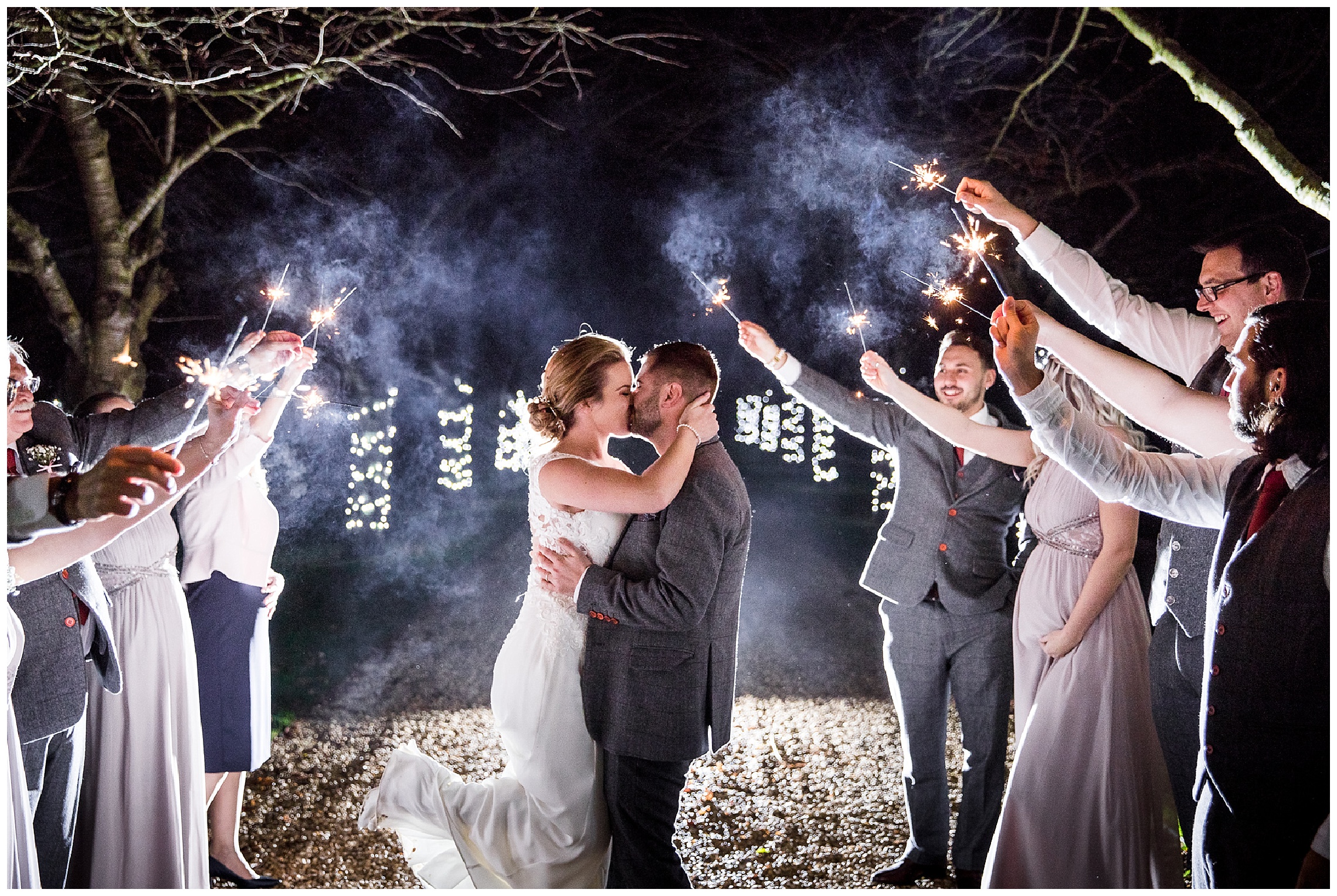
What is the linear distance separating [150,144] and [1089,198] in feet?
16.7

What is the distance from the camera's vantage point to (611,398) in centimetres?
323

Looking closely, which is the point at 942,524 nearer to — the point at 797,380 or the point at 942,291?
the point at 797,380

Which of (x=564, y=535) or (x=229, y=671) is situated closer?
(x=564, y=535)

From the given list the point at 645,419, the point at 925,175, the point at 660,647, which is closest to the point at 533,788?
the point at 660,647

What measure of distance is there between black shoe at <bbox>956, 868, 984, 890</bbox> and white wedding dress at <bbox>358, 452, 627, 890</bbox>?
1.47 metres

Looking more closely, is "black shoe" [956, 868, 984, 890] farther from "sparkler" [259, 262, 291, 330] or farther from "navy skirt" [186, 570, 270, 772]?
"sparkler" [259, 262, 291, 330]

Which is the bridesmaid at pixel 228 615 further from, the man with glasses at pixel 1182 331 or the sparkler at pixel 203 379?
the man with glasses at pixel 1182 331

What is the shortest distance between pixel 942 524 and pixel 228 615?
2812 mm

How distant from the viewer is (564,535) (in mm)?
3152

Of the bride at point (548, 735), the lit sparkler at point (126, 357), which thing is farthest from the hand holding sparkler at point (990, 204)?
the lit sparkler at point (126, 357)

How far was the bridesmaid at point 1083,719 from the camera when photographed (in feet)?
10.8

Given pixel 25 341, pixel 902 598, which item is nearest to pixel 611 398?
pixel 902 598

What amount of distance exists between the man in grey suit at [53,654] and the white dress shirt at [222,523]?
1.74 feet

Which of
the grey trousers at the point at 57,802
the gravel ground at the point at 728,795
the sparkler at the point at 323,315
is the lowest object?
the gravel ground at the point at 728,795
